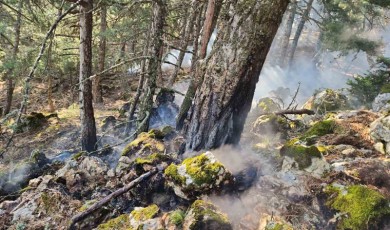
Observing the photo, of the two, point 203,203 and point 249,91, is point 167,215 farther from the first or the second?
point 249,91

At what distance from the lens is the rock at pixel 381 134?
5.24 metres

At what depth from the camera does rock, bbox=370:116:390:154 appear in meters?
5.24

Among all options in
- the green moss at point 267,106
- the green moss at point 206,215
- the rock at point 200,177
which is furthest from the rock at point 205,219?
the green moss at point 267,106

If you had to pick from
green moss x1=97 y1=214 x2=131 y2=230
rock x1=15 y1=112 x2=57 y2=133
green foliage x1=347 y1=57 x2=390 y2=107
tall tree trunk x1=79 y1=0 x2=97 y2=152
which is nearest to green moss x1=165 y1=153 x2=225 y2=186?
green moss x1=97 y1=214 x2=131 y2=230

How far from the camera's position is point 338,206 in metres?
3.83

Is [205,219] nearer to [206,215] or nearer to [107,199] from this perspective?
[206,215]

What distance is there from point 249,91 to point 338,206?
2.04m

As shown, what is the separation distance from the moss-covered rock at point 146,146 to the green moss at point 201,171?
6.01 ft

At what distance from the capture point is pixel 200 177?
409cm

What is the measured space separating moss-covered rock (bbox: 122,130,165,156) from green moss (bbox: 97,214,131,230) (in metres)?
2.04

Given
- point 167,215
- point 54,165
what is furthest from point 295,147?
point 54,165

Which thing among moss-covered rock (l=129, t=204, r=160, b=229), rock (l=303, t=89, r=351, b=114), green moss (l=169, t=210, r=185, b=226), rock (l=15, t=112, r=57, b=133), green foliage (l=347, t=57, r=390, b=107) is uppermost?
green foliage (l=347, t=57, r=390, b=107)

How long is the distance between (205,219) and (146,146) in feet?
9.73

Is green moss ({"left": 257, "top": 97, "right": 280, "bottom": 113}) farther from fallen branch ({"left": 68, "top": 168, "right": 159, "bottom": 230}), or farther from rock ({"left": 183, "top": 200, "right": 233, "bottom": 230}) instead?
rock ({"left": 183, "top": 200, "right": 233, "bottom": 230})
